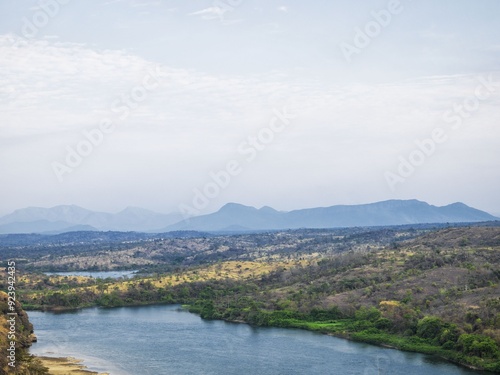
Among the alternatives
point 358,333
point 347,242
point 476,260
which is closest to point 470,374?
point 358,333

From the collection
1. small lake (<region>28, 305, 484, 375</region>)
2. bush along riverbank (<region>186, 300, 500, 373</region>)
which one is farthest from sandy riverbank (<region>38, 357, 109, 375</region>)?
bush along riverbank (<region>186, 300, 500, 373</region>)

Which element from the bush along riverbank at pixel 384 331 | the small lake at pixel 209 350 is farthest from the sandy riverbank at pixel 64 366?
the bush along riverbank at pixel 384 331

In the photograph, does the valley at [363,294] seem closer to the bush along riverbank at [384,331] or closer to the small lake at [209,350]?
the bush along riverbank at [384,331]

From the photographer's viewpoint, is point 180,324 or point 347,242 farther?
point 347,242

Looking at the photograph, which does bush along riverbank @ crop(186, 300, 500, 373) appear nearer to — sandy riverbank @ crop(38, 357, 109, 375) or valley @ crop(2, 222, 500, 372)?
valley @ crop(2, 222, 500, 372)

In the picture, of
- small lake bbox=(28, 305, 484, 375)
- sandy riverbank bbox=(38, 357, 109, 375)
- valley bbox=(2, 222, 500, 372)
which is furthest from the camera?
valley bbox=(2, 222, 500, 372)

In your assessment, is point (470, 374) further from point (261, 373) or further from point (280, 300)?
point (280, 300)
